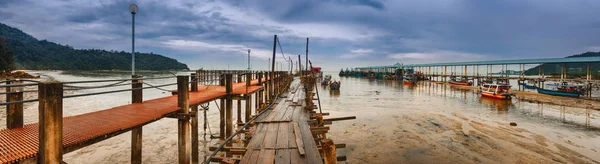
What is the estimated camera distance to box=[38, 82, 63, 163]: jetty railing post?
328 centimetres

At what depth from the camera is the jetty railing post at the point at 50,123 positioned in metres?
3.28

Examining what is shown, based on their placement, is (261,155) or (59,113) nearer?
(59,113)

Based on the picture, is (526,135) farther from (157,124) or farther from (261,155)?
(157,124)

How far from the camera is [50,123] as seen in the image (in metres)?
3.35

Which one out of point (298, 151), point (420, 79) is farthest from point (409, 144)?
point (420, 79)

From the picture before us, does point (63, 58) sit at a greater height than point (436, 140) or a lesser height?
greater

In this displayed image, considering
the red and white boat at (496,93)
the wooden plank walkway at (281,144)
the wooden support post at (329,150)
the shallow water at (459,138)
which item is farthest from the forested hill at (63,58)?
the red and white boat at (496,93)

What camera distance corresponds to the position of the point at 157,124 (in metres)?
15.4

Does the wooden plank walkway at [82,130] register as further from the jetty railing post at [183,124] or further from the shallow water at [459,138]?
the shallow water at [459,138]

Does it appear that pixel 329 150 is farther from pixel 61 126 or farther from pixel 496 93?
pixel 496 93

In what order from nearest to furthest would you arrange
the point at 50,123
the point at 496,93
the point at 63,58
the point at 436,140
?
the point at 50,123
the point at 436,140
the point at 496,93
the point at 63,58

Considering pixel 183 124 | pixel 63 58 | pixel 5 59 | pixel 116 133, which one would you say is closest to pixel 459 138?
pixel 183 124

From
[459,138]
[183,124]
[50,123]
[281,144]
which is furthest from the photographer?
[459,138]

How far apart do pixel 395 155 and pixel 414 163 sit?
94cm
